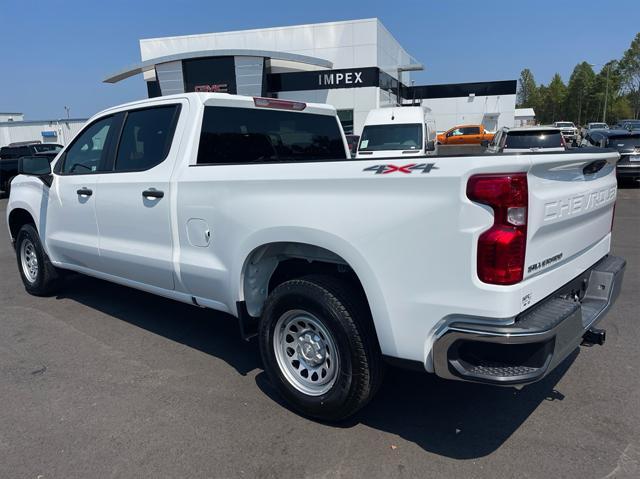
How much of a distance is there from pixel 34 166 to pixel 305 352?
389cm

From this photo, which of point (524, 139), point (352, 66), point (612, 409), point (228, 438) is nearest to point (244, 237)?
point (228, 438)

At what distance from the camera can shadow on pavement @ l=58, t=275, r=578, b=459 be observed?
2.99m

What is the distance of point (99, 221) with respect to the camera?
4.52 meters

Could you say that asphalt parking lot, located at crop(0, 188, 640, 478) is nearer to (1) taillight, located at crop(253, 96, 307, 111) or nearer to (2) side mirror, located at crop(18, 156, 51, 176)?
(2) side mirror, located at crop(18, 156, 51, 176)

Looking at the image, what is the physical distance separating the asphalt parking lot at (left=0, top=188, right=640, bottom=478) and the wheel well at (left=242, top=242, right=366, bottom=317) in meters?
0.72

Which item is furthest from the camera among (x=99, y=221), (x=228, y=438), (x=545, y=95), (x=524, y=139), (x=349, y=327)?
(x=545, y=95)

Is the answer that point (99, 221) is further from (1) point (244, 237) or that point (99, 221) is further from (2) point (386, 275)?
(2) point (386, 275)

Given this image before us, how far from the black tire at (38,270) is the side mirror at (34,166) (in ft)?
2.45

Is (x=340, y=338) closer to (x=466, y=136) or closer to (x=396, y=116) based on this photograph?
(x=396, y=116)

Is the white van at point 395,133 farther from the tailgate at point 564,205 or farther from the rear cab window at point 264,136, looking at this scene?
the tailgate at point 564,205

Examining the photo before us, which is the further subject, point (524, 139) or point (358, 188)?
point (524, 139)

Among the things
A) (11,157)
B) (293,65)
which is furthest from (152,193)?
(293,65)

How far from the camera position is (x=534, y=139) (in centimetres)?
1302

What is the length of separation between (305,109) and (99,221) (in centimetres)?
214
